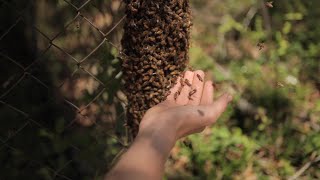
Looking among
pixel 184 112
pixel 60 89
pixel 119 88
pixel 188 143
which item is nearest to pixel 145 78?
pixel 184 112

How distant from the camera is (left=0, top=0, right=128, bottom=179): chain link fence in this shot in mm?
2186

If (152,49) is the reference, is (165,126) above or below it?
below

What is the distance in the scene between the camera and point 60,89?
2479mm

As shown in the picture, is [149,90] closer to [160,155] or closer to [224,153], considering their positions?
[160,155]

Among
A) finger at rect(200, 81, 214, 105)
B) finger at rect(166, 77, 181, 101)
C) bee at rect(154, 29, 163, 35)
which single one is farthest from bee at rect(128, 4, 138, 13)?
finger at rect(200, 81, 214, 105)

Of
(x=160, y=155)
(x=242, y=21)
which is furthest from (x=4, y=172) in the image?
(x=242, y=21)

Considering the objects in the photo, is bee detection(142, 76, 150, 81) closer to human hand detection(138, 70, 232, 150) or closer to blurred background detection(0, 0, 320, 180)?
human hand detection(138, 70, 232, 150)

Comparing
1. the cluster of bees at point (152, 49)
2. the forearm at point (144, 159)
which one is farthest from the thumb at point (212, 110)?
the forearm at point (144, 159)

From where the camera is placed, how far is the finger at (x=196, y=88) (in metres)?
2.14

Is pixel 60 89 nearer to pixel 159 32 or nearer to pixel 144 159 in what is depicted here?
pixel 159 32

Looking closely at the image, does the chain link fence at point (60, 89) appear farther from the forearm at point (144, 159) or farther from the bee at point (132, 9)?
the forearm at point (144, 159)

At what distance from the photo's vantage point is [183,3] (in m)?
2.07

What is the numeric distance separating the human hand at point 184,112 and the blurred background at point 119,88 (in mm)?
451

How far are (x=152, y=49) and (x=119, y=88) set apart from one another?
1.85 ft
